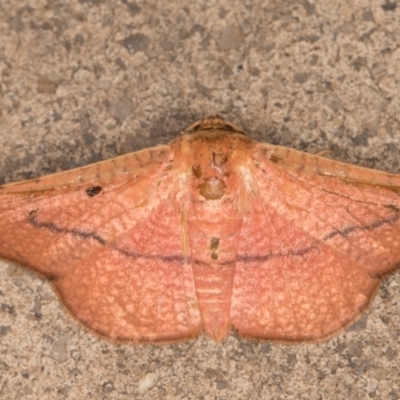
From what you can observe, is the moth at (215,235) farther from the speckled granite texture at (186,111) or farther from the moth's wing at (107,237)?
the speckled granite texture at (186,111)

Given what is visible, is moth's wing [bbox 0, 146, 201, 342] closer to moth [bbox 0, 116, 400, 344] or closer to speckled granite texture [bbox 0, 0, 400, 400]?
moth [bbox 0, 116, 400, 344]

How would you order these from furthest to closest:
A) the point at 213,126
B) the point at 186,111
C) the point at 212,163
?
the point at 186,111
the point at 213,126
the point at 212,163

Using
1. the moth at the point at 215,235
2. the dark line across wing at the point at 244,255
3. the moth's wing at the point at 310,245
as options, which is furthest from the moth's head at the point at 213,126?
the dark line across wing at the point at 244,255

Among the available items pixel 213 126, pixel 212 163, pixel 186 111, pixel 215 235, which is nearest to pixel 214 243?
pixel 215 235

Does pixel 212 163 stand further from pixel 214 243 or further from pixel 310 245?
pixel 310 245

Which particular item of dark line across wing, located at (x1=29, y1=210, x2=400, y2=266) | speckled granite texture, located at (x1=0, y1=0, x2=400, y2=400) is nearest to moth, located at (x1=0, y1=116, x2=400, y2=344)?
dark line across wing, located at (x1=29, y1=210, x2=400, y2=266)

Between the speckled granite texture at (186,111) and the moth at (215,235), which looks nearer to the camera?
the moth at (215,235)

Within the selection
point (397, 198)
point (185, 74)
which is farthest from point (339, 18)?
point (397, 198)
